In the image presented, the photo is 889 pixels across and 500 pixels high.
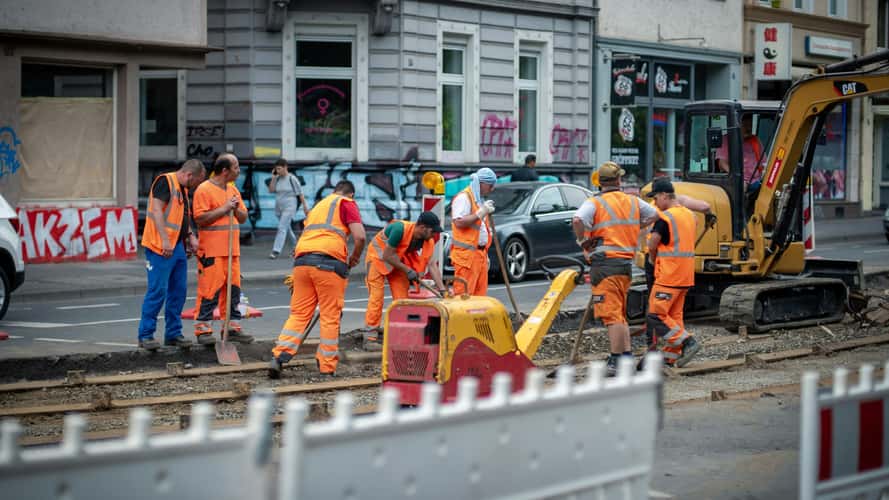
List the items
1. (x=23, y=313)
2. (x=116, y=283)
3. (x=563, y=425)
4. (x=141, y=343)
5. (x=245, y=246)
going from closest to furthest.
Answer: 1. (x=563, y=425)
2. (x=141, y=343)
3. (x=23, y=313)
4. (x=116, y=283)
5. (x=245, y=246)

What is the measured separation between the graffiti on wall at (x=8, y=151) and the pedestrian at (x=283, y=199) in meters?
4.38

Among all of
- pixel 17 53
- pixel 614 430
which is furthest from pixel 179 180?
pixel 17 53

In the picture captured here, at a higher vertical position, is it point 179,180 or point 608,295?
point 179,180

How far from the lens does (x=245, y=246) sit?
25609mm

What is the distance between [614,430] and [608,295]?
654cm

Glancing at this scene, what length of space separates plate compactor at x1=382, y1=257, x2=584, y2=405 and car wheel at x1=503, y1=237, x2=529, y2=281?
35.9 ft

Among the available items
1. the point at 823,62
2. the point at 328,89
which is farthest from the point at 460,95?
the point at 823,62

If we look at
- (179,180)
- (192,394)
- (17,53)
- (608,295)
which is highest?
(17,53)

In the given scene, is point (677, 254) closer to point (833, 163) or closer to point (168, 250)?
point (168, 250)

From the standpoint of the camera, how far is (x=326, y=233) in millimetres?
10570

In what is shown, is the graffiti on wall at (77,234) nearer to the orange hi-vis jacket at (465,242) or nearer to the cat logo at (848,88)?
the orange hi-vis jacket at (465,242)

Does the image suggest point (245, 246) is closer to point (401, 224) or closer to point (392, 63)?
point (392, 63)

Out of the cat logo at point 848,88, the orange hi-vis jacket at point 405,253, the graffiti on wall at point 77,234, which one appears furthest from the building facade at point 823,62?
the orange hi-vis jacket at point 405,253

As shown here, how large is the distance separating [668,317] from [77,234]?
13131 mm
